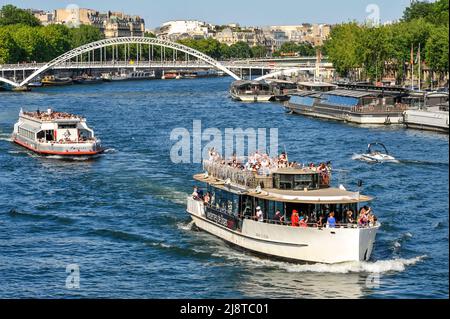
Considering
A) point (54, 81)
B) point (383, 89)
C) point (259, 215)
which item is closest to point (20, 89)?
point (54, 81)

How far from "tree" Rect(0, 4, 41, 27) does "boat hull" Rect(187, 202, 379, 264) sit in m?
116

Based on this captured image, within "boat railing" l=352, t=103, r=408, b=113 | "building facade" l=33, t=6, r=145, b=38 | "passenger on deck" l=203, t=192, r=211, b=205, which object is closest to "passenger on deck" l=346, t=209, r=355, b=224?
"passenger on deck" l=203, t=192, r=211, b=205

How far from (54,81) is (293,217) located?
300 ft

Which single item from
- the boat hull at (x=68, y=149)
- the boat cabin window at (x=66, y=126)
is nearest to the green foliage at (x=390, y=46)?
the boat cabin window at (x=66, y=126)

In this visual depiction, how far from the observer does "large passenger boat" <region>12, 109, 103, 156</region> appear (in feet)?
133

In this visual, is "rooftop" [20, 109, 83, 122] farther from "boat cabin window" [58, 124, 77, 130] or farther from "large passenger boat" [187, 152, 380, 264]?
"large passenger boat" [187, 152, 380, 264]

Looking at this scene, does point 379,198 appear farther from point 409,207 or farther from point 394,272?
point 394,272

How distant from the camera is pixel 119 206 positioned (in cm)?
2798

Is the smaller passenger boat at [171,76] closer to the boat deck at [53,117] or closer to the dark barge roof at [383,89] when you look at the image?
the dark barge roof at [383,89]

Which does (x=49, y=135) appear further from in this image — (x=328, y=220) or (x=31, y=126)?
(x=328, y=220)

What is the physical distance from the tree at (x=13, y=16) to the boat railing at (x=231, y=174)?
370ft

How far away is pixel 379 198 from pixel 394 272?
8717 millimetres

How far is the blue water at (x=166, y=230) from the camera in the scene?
19.3 meters
